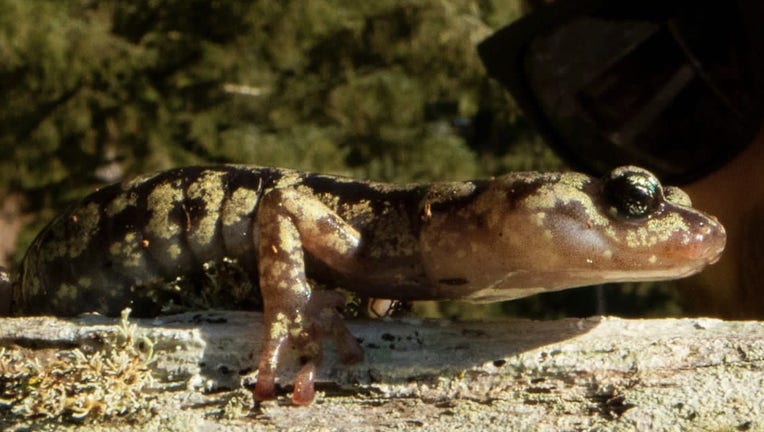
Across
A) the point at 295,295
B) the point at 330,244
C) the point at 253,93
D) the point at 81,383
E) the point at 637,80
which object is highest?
the point at 253,93

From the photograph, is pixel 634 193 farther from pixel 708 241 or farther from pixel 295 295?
pixel 295 295

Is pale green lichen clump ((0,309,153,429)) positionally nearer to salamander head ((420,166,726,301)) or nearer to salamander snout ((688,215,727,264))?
salamander head ((420,166,726,301))

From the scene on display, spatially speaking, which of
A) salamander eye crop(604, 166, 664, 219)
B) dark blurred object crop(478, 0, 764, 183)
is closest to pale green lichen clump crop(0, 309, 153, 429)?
salamander eye crop(604, 166, 664, 219)

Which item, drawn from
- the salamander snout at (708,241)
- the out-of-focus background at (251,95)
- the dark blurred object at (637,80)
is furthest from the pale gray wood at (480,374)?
the out-of-focus background at (251,95)

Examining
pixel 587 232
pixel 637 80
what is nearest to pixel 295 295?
pixel 587 232

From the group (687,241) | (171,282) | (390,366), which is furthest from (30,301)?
(687,241)

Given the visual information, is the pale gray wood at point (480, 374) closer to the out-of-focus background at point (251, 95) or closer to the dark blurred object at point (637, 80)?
the dark blurred object at point (637, 80)

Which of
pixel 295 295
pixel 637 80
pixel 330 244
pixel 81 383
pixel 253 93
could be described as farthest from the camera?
pixel 253 93
